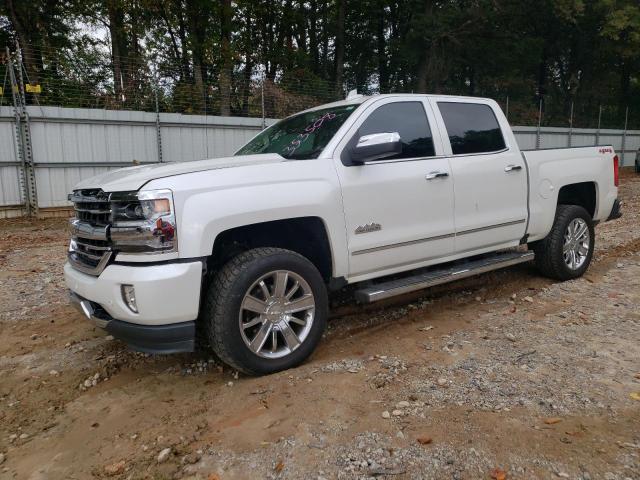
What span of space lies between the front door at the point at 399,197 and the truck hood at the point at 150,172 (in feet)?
2.12

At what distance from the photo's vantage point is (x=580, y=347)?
151 inches

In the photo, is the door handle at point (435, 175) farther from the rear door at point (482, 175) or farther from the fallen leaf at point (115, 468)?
the fallen leaf at point (115, 468)

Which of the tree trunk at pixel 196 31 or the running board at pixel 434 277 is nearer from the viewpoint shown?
the running board at pixel 434 277

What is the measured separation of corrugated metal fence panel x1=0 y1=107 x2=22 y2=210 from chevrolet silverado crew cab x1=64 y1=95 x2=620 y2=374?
8197mm

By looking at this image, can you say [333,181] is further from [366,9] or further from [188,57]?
[366,9]

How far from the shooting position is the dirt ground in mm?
2539

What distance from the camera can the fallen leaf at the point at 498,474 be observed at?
7.71ft

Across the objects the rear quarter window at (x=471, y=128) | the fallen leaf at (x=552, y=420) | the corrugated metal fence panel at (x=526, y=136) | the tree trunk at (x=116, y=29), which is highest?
the tree trunk at (x=116, y=29)

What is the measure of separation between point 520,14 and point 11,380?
82.5 ft

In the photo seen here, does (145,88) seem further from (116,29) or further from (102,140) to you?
(116,29)

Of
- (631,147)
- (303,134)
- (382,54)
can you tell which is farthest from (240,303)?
(382,54)

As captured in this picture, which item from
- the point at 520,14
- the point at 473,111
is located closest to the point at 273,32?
the point at 520,14

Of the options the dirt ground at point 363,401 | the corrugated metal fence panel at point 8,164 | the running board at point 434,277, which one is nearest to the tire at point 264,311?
the dirt ground at point 363,401

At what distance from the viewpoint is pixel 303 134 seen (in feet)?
13.8
